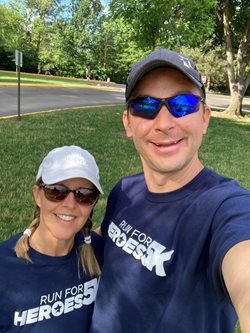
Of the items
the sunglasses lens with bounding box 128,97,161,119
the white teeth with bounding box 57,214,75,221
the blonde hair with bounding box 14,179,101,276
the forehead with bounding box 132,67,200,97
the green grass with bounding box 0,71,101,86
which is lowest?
the green grass with bounding box 0,71,101,86

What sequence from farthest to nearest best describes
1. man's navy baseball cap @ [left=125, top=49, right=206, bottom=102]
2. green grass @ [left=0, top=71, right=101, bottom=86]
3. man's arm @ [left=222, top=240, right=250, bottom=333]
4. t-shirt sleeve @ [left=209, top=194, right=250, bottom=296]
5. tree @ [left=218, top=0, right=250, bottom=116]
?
green grass @ [left=0, top=71, right=101, bottom=86]
tree @ [left=218, top=0, right=250, bottom=116]
man's navy baseball cap @ [left=125, top=49, right=206, bottom=102]
t-shirt sleeve @ [left=209, top=194, right=250, bottom=296]
man's arm @ [left=222, top=240, right=250, bottom=333]

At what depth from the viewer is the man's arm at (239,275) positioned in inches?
44.5

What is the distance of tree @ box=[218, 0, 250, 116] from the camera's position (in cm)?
1645

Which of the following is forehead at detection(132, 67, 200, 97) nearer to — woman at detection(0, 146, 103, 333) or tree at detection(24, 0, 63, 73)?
woman at detection(0, 146, 103, 333)

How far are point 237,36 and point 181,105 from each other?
19180 millimetres

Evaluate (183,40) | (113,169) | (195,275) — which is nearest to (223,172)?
(113,169)

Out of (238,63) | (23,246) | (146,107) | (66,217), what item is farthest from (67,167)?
(238,63)

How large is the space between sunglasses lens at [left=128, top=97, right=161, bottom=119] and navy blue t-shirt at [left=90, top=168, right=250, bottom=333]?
0.35 meters

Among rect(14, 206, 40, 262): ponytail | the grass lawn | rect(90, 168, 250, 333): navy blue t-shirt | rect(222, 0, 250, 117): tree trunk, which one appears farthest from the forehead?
rect(222, 0, 250, 117): tree trunk

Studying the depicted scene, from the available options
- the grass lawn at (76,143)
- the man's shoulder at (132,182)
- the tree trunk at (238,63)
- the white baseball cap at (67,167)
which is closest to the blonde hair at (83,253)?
the white baseball cap at (67,167)

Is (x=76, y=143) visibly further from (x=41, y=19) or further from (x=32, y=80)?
(x=41, y=19)

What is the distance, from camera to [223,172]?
24.4 feet

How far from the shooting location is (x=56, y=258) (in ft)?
6.41

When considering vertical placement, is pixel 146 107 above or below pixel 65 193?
above
